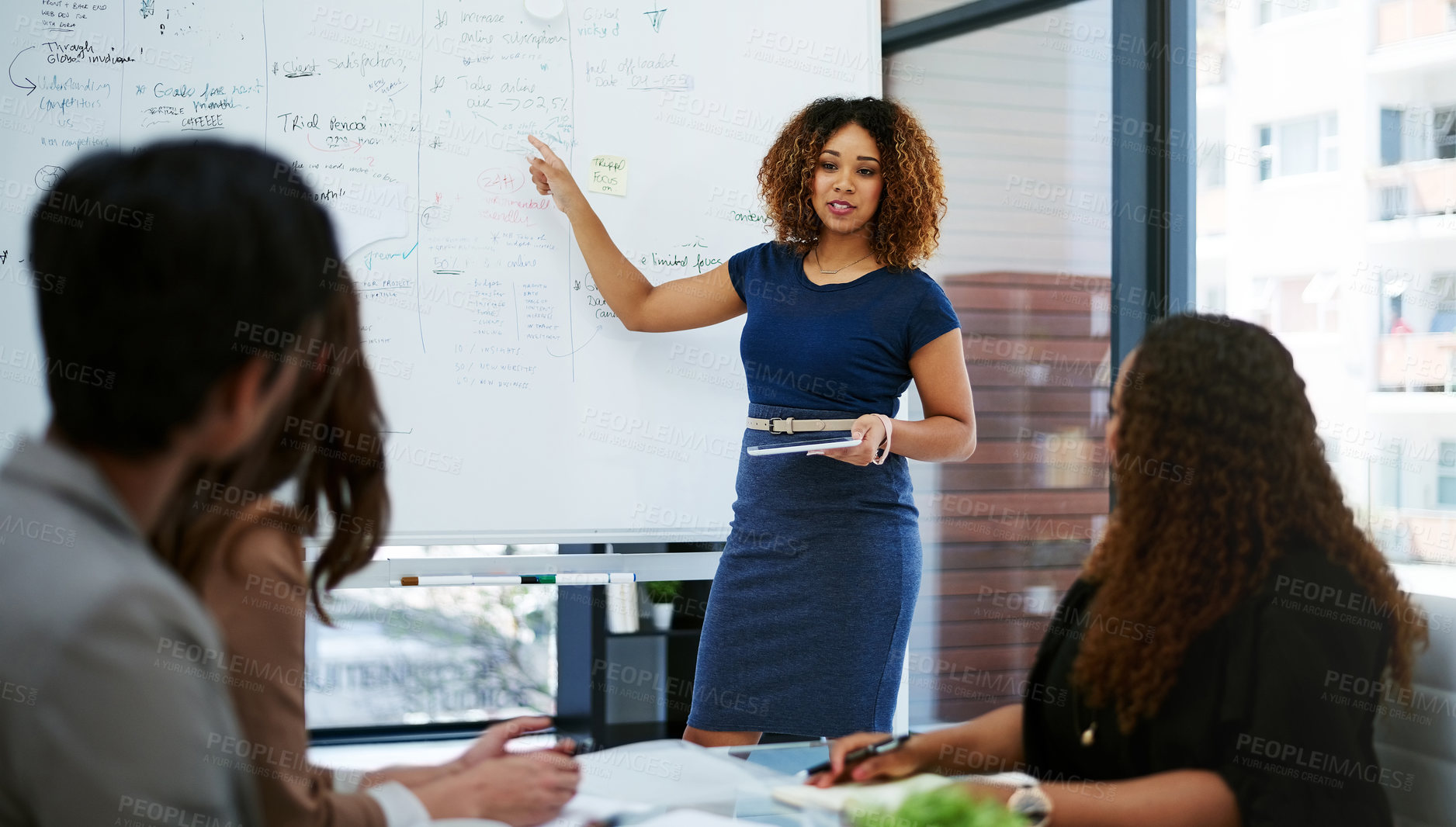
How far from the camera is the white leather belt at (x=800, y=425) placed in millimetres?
1940

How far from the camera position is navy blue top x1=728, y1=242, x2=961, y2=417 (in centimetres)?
197

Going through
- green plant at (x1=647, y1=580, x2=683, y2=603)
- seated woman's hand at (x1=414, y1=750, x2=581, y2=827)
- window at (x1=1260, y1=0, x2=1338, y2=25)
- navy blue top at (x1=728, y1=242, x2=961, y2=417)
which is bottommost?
green plant at (x1=647, y1=580, x2=683, y2=603)

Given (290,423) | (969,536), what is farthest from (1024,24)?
(290,423)

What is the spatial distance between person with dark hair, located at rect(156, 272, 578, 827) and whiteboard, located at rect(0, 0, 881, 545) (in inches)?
47.3

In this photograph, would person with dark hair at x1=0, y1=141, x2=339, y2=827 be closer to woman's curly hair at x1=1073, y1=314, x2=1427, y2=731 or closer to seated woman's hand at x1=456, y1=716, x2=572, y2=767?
seated woman's hand at x1=456, y1=716, x2=572, y2=767

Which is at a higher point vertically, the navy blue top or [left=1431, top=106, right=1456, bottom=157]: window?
[left=1431, top=106, right=1456, bottom=157]: window

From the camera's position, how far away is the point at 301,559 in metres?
1.00

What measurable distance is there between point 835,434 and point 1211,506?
91 centimetres

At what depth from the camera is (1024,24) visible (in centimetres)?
284

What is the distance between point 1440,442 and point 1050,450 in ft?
3.40

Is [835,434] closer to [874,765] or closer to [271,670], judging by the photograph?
[874,765]

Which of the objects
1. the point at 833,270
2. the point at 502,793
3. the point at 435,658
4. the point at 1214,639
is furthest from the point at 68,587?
the point at 435,658

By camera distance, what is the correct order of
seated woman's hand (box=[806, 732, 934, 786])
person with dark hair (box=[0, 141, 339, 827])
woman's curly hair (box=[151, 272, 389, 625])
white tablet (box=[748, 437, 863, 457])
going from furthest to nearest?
white tablet (box=[748, 437, 863, 457]), seated woman's hand (box=[806, 732, 934, 786]), woman's curly hair (box=[151, 272, 389, 625]), person with dark hair (box=[0, 141, 339, 827])

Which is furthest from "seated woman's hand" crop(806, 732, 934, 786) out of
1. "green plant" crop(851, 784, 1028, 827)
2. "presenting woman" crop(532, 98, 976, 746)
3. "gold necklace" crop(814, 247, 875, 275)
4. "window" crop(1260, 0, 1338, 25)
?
"window" crop(1260, 0, 1338, 25)
